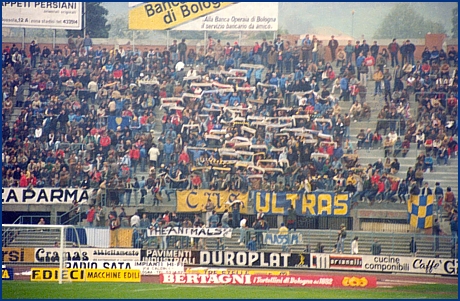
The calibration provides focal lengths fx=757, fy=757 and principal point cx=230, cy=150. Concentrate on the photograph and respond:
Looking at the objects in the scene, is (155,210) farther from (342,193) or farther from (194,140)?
(342,193)

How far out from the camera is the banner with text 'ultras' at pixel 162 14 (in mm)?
29625

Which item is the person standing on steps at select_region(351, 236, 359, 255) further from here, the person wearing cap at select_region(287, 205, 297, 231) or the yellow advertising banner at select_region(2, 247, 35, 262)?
the yellow advertising banner at select_region(2, 247, 35, 262)

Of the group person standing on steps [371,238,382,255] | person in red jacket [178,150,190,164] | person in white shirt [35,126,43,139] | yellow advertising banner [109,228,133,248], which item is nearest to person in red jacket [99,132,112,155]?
person in white shirt [35,126,43,139]

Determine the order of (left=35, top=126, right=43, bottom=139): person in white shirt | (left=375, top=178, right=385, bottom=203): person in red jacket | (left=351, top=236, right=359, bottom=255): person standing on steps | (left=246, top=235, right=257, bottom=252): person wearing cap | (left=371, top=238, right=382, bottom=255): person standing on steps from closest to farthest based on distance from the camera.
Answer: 1. (left=371, top=238, right=382, bottom=255): person standing on steps
2. (left=351, top=236, right=359, bottom=255): person standing on steps
3. (left=246, top=235, right=257, bottom=252): person wearing cap
4. (left=375, top=178, right=385, bottom=203): person in red jacket
5. (left=35, top=126, right=43, bottom=139): person in white shirt

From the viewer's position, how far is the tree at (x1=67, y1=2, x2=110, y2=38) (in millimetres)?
30281

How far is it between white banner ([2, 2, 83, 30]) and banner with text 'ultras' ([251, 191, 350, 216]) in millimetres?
10852

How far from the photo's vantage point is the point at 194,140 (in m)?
26.5

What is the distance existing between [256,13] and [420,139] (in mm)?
8248

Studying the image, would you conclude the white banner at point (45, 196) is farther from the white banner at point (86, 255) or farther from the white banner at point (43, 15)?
the white banner at point (43, 15)

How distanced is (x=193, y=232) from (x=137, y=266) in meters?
3.30

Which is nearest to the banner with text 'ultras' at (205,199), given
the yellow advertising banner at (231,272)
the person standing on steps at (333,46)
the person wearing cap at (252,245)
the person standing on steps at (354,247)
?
the person wearing cap at (252,245)

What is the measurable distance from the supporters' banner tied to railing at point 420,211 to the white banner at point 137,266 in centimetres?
763

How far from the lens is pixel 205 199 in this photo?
24312 millimetres

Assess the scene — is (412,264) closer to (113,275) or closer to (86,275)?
(113,275)
